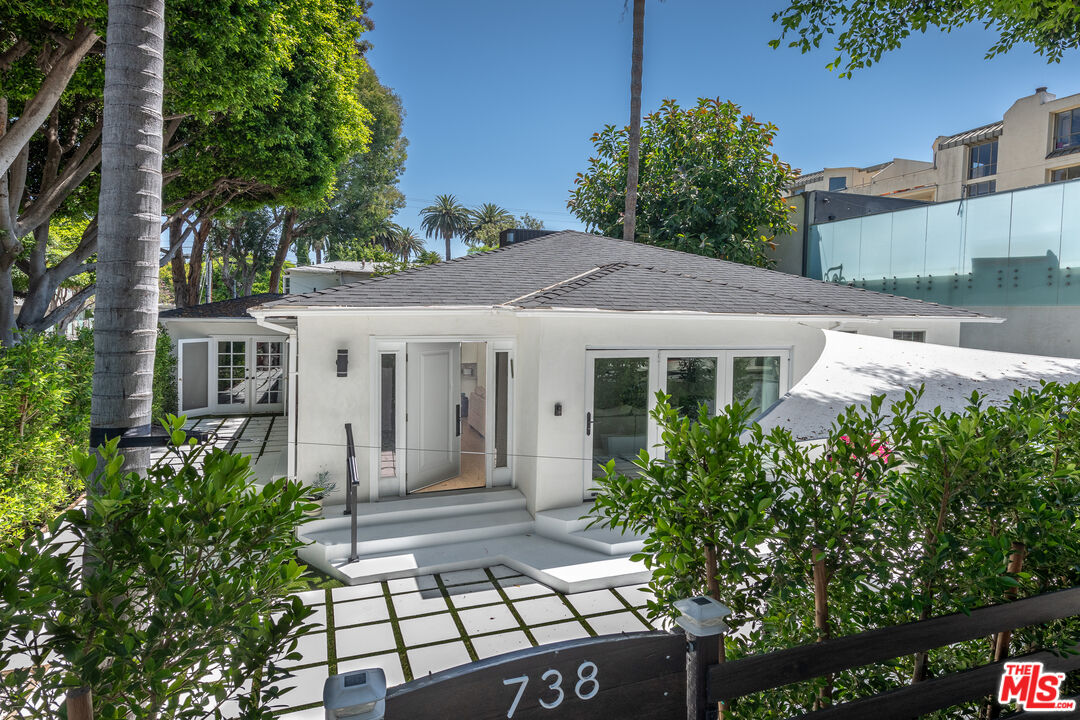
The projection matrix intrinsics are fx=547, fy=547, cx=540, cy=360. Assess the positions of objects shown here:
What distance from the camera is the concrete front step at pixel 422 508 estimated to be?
7.21 metres

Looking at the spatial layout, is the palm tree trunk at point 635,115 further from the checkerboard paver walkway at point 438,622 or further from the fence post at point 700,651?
the fence post at point 700,651

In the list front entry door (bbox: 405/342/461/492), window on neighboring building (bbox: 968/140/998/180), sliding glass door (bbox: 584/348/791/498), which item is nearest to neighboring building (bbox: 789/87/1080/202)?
window on neighboring building (bbox: 968/140/998/180)

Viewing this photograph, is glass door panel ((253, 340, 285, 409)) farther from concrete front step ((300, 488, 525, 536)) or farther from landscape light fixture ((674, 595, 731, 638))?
landscape light fixture ((674, 595, 731, 638))

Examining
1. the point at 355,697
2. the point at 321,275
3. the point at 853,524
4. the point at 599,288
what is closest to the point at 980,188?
the point at 599,288

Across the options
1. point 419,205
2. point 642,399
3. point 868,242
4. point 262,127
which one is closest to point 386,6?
point 262,127

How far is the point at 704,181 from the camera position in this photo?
19125mm

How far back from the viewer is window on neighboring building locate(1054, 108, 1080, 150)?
24297 mm

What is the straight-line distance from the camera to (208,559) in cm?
181

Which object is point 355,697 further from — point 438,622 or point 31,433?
point 31,433

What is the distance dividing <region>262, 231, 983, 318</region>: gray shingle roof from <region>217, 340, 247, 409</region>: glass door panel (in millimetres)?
8817

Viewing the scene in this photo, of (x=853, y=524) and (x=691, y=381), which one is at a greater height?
(x=691, y=381)

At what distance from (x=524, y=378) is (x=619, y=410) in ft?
4.89

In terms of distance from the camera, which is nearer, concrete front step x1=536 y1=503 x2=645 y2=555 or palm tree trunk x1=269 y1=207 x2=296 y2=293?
concrete front step x1=536 y1=503 x2=645 y2=555

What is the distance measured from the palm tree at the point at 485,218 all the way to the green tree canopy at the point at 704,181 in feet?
152
